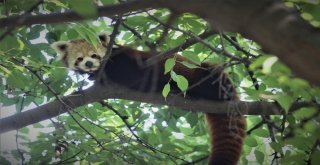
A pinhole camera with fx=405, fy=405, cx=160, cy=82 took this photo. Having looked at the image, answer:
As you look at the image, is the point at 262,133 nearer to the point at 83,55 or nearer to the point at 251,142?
the point at 251,142

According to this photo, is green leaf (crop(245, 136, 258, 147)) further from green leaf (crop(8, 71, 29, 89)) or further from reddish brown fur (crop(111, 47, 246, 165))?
green leaf (crop(8, 71, 29, 89))

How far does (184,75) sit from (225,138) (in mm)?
929

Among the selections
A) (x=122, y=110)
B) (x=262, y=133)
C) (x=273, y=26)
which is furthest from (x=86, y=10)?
(x=122, y=110)

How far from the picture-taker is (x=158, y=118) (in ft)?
12.9

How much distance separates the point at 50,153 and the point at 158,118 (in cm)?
106

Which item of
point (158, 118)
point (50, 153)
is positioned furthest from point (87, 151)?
point (158, 118)

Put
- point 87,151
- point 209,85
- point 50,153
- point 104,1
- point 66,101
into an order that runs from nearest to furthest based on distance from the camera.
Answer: point 104,1 < point 66,101 < point 87,151 < point 50,153 < point 209,85

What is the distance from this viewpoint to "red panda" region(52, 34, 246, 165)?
3508 millimetres

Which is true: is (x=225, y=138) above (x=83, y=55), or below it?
above

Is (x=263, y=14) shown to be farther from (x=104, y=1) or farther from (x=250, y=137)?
(x=250, y=137)

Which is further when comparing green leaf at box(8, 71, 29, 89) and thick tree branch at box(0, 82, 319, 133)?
thick tree branch at box(0, 82, 319, 133)

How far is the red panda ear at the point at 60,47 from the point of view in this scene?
12.7 feet

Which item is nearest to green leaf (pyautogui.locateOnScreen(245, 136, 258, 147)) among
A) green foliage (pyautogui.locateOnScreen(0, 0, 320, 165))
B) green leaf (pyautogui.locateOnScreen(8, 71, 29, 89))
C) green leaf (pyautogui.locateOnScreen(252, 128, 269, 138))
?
green foliage (pyautogui.locateOnScreen(0, 0, 320, 165))

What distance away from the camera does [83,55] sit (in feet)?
16.5
